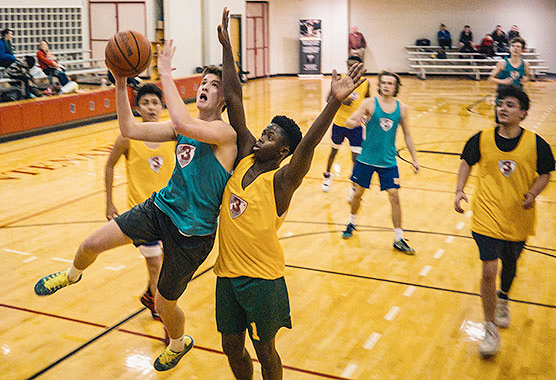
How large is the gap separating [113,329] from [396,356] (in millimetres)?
2181

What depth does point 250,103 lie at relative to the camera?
17.9 m

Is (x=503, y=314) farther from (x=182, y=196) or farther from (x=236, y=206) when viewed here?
(x=182, y=196)

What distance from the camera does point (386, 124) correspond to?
697 cm

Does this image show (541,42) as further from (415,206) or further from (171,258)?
(171,258)

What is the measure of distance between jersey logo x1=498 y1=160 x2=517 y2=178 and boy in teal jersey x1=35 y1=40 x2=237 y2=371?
6.73 feet

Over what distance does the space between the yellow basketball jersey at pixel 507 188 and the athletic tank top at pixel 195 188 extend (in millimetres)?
2052

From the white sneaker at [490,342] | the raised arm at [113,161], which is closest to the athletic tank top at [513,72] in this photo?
the white sneaker at [490,342]

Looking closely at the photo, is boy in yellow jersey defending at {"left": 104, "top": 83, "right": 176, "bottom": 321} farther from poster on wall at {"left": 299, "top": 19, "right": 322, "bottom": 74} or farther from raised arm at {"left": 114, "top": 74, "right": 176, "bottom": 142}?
poster on wall at {"left": 299, "top": 19, "right": 322, "bottom": 74}

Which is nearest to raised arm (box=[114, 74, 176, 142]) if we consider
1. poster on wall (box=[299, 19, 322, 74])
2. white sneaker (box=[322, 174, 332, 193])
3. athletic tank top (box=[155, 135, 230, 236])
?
athletic tank top (box=[155, 135, 230, 236])

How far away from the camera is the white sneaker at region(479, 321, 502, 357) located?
4.69 meters

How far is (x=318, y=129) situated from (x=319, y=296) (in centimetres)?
289

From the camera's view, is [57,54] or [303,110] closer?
[303,110]

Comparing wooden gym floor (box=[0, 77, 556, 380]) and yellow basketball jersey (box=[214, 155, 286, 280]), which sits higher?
yellow basketball jersey (box=[214, 155, 286, 280])

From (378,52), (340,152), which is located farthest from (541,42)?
(340,152)
